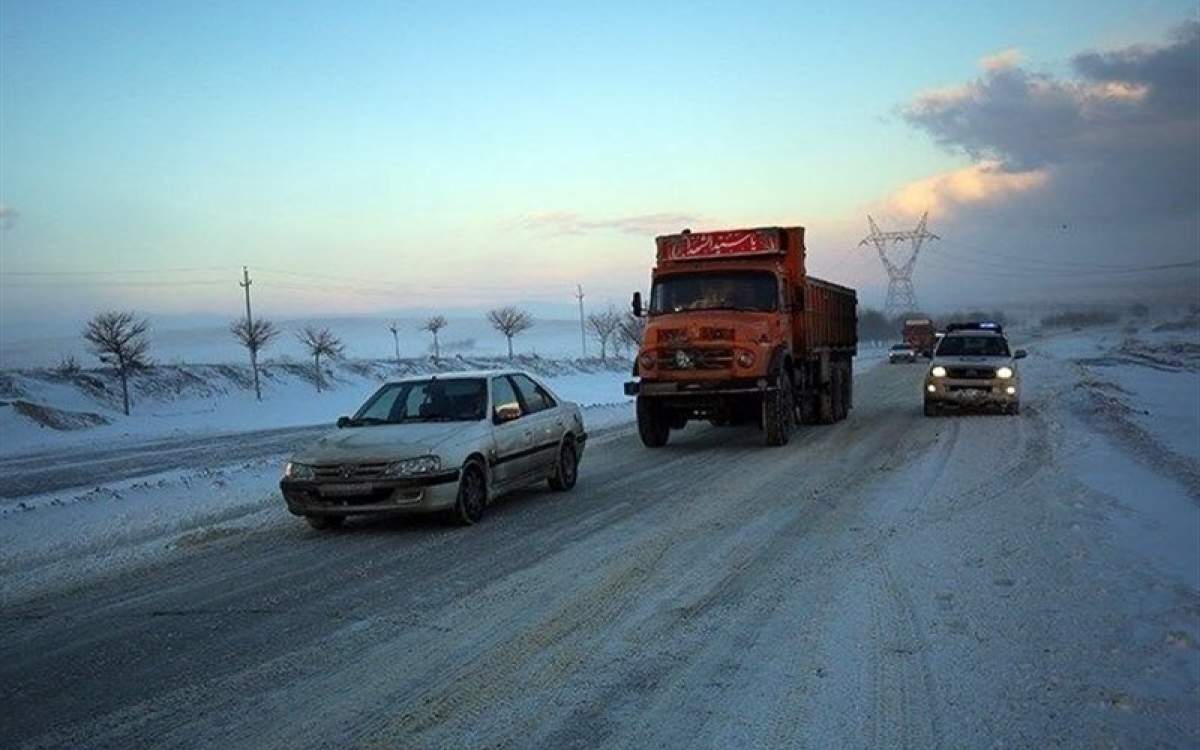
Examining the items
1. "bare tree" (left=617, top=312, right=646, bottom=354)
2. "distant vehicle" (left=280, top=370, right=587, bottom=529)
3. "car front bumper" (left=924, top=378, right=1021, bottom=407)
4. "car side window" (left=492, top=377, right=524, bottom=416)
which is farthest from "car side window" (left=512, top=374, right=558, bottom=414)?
"bare tree" (left=617, top=312, right=646, bottom=354)

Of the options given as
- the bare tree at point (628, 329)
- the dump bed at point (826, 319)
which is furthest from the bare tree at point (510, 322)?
the dump bed at point (826, 319)

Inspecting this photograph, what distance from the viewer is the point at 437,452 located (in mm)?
9555

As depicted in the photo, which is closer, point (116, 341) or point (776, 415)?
point (776, 415)

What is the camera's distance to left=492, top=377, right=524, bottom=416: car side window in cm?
1096

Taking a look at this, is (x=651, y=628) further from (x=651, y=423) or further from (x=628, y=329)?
(x=628, y=329)

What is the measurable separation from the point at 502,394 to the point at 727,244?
26.2 feet

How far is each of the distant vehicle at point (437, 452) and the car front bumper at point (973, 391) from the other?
37.5 feet

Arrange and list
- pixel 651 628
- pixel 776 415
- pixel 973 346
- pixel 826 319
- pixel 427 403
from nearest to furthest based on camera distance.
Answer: pixel 651 628 < pixel 427 403 < pixel 776 415 < pixel 826 319 < pixel 973 346

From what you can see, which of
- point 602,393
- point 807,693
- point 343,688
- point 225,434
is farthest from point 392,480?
point 602,393

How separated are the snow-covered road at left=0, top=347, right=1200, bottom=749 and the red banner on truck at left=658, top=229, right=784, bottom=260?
A: 7.51 meters

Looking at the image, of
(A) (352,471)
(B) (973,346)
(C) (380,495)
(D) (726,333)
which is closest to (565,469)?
(C) (380,495)

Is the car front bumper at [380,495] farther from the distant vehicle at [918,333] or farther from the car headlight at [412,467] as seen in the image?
the distant vehicle at [918,333]

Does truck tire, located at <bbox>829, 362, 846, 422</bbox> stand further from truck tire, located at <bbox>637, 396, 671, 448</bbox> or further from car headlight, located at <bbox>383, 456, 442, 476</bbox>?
car headlight, located at <bbox>383, 456, 442, 476</bbox>

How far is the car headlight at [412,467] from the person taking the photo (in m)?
9.38
